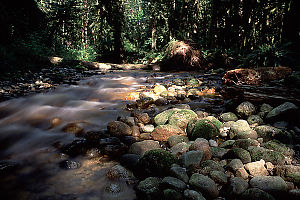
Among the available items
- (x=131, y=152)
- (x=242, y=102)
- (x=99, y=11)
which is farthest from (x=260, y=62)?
(x=99, y=11)

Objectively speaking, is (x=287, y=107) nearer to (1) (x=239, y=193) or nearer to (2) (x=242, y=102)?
(2) (x=242, y=102)

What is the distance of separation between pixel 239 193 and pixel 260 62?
858cm

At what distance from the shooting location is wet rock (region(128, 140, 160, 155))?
2.59 metres

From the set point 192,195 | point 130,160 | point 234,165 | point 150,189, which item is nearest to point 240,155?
point 234,165

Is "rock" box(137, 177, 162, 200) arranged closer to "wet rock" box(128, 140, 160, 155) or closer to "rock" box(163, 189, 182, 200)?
"rock" box(163, 189, 182, 200)

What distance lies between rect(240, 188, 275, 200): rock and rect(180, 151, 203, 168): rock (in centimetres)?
60

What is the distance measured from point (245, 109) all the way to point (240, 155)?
63.0 inches

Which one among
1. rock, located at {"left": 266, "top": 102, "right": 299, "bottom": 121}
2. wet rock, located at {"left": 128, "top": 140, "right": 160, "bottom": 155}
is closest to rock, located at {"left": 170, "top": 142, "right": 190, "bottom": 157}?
wet rock, located at {"left": 128, "top": 140, "right": 160, "bottom": 155}

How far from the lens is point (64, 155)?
2.54m

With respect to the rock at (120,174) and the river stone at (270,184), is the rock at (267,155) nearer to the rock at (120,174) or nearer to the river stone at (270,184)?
the river stone at (270,184)

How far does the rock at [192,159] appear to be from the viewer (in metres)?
2.15

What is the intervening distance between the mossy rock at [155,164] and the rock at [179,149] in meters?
0.33

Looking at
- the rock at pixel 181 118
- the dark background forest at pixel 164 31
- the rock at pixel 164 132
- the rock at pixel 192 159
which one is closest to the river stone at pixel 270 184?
the rock at pixel 192 159

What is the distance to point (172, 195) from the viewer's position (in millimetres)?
1639
